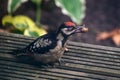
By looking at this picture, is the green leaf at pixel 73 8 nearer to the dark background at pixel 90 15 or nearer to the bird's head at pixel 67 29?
the dark background at pixel 90 15

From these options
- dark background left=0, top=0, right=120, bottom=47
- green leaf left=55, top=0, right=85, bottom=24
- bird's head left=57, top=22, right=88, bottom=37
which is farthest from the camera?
dark background left=0, top=0, right=120, bottom=47

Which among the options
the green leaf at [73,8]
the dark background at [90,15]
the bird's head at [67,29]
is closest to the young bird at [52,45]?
the bird's head at [67,29]

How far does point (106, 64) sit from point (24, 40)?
2.40 ft

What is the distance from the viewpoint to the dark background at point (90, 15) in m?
5.61

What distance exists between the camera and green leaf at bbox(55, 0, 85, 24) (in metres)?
4.82

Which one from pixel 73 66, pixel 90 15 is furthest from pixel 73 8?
pixel 73 66

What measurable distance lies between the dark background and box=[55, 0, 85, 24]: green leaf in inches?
25.7

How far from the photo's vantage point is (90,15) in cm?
589

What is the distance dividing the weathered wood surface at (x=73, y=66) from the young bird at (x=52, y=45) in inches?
3.5

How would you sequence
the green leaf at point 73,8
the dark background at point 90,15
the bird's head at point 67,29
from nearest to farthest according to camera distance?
the bird's head at point 67,29 < the green leaf at point 73,8 < the dark background at point 90,15

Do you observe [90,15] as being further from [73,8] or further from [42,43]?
[42,43]

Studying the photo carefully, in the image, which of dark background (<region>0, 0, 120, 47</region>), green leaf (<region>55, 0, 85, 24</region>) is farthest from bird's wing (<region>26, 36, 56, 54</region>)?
dark background (<region>0, 0, 120, 47</region>)

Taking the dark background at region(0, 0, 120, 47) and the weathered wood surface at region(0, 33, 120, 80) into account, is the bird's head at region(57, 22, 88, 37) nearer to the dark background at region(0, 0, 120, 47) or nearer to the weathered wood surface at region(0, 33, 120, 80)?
the weathered wood surface at region(0, 33, 120, 80)

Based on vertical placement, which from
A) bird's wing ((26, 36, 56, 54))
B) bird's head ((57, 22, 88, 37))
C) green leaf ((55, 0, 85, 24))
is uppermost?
green leaf ((55, 0, 85, 24))
